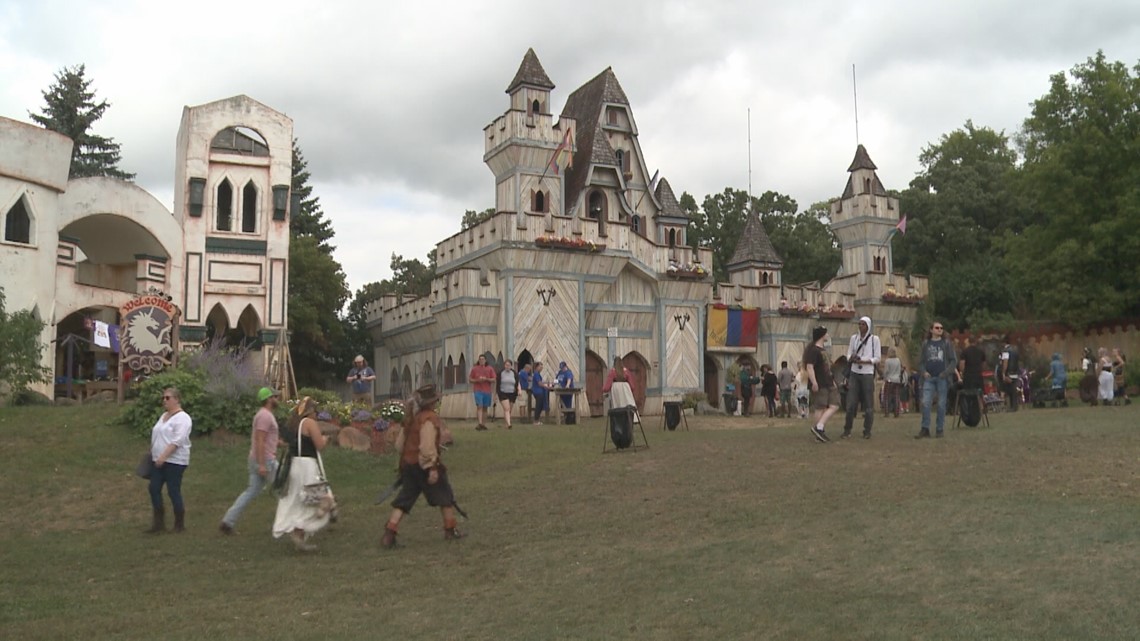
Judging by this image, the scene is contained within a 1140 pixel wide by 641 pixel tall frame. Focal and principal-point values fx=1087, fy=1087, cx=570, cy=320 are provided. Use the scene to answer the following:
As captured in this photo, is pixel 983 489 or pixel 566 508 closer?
pixel 983 489

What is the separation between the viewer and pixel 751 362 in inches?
1608

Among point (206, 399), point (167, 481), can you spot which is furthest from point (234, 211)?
point (167, 481)

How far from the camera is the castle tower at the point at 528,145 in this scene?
34.9 meters

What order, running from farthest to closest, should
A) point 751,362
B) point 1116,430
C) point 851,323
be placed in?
point 851,323
point 751,362
point 1116,430

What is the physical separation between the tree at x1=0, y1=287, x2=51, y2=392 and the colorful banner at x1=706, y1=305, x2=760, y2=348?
2344cm

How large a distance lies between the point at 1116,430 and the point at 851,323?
87.5 feet

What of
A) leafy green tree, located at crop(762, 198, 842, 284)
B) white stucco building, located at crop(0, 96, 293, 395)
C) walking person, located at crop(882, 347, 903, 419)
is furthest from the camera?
leafy green tree, located at crop(762, 198, 842, 284)

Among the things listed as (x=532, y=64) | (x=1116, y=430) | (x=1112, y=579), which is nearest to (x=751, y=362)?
(x=532, y=64)

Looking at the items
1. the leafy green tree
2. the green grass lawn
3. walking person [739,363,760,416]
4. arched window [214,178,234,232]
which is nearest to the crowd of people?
the green grass lawn

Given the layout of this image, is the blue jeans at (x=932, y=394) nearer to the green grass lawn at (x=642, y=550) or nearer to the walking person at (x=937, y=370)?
the walking person at (x=937, y=370)

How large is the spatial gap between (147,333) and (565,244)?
542 inches

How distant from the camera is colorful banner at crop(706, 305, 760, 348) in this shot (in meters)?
39.3

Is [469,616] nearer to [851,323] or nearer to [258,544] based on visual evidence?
[258,544]

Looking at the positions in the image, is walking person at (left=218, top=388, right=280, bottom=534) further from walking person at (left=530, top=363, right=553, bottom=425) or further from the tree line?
the tree line
